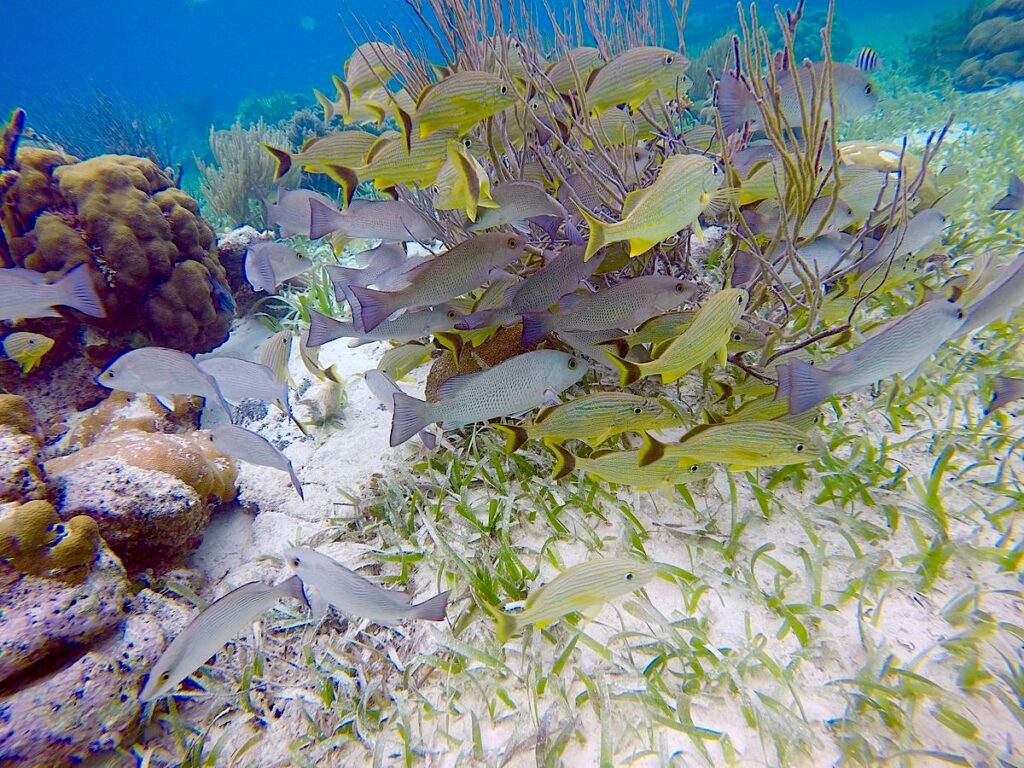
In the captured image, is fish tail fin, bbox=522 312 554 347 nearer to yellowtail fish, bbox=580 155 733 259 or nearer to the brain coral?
yellowtail fish, bbox=580 155 733 259

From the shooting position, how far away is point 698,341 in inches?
86.0

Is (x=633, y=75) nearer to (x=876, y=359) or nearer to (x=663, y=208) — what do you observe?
(x=663, y=208)

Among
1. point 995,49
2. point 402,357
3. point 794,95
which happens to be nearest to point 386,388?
point 402,357

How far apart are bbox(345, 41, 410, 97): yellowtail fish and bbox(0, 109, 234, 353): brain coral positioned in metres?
2.94

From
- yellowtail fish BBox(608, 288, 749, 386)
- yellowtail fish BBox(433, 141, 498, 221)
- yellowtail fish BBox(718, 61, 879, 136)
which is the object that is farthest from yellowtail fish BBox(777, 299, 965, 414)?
yellowtail fish BBox(433, 141, 498, 221)

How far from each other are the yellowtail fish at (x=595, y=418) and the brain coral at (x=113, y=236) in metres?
4.60

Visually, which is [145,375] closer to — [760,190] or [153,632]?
[153,632]

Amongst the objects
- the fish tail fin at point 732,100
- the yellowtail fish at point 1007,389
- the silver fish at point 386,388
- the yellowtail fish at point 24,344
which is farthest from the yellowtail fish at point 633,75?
the yellowtail fish at point 24,344

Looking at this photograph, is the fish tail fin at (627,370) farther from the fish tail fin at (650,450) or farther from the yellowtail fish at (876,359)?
the yellowtail fish at (876,359)

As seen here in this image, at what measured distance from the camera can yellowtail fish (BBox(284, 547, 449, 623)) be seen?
83.7 inches

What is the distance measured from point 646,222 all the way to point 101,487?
3.47 meters

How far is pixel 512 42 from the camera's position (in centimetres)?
348

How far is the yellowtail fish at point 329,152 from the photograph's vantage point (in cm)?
285

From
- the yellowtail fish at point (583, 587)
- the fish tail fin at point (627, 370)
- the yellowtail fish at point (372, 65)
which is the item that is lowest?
the yellowtail fish at point (583, 587)
